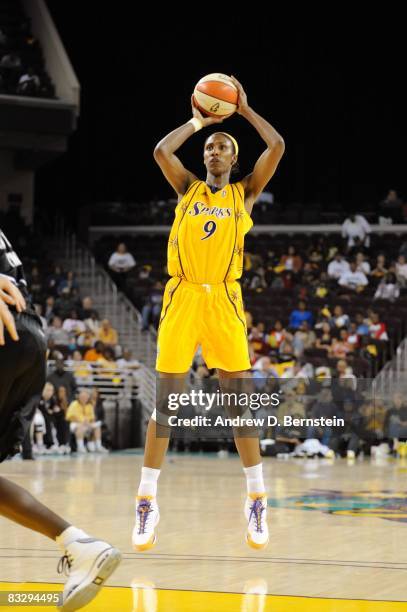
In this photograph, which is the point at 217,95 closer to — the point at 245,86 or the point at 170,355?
the point at 170,355

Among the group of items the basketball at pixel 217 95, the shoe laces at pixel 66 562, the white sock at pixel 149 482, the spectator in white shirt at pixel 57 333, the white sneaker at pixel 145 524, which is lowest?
the spectator in white shirt at pixel 57 333

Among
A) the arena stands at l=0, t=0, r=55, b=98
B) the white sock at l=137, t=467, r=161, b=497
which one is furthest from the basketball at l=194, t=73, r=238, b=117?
the arena stands at l=0, t=0, r=55, b=98

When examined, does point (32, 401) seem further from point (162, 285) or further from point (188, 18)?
point (188, 18)

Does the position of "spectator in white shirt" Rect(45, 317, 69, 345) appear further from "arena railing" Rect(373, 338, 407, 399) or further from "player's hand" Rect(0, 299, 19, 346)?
"player's hand" Rect(0, 299, 19, 346)

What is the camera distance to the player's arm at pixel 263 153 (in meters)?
5.90

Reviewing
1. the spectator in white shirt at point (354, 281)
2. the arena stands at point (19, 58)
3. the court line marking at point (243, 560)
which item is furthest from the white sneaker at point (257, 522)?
the arena stands at point (19, 58)

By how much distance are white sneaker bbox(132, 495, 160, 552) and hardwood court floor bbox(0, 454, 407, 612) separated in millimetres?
98

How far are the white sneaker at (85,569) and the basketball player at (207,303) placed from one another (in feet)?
5.92

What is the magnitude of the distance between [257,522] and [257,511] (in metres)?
0.06

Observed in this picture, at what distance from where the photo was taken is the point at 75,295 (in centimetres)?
1984

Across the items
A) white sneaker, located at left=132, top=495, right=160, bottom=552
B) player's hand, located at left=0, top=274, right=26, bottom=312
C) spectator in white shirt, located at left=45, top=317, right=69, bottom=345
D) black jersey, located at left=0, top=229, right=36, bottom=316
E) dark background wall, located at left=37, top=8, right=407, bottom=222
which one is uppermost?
dark background wall, located at left=37, top=8, right=407, bottom=222

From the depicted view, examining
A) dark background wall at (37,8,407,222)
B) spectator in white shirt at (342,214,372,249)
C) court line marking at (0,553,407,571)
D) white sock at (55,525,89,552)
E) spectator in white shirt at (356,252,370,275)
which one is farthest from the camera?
dark background wall at (37,8,407,222)

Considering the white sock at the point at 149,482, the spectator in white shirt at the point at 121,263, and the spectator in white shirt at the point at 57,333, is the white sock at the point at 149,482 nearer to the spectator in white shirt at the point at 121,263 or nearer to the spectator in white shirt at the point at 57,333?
the spectator in white shirt at the point at 57,333

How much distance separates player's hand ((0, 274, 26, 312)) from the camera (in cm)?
379
